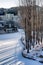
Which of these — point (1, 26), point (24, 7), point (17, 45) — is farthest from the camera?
point (17, 45)

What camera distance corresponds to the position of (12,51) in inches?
109

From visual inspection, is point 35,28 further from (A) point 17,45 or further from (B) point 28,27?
(A) point 17,45

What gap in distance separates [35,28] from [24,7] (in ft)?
1.45

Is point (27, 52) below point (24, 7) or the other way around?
Result: below

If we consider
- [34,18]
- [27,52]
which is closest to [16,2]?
[34,18]

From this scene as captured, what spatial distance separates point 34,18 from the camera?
9.73 feet

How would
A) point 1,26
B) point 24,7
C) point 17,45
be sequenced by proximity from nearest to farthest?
point 1,26 → point 24,7 → point 17,45

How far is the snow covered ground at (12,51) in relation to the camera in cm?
230

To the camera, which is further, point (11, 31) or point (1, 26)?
point (11, 31)

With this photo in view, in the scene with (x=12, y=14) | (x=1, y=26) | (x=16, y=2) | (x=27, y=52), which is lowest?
(x=27, y=52)

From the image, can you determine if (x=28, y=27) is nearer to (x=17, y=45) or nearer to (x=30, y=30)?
(x=30, y=30)

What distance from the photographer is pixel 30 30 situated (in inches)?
114

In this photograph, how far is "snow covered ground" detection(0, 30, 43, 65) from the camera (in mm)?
2301

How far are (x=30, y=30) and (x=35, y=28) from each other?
0.34 feet
